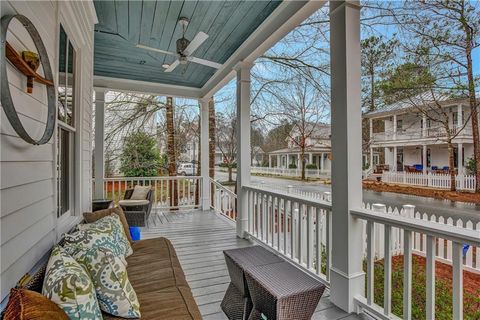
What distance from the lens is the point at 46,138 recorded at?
1633 millimetres

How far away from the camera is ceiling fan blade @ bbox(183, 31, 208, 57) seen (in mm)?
2920

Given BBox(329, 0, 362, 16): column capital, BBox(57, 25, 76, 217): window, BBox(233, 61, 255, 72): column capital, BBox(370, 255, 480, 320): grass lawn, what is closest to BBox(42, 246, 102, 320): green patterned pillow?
BBox(57, 25, 76, 217): window

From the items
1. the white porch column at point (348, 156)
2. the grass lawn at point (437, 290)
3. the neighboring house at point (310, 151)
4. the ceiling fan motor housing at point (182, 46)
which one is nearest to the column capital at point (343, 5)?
the white porch column at point (348, 156)

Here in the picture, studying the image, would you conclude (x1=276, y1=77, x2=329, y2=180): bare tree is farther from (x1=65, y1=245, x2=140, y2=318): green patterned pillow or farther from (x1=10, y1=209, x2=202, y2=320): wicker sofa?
(x1=65, y1=245, x2=140, y2=318): green patterned pillow

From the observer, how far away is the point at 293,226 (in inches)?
124

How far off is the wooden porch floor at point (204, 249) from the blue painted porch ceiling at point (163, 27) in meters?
2.98

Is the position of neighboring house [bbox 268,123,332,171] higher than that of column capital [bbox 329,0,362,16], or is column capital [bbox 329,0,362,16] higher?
column capital [bbox 329,0,362,16]

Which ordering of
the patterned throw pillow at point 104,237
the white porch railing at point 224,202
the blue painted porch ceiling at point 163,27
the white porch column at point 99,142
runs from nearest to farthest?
the patterned throw pillow at point 104,237 → the blue painted porch ceiling at point 163,27 → the white porch column at point 99,142 → the white porch railing at point 224,202

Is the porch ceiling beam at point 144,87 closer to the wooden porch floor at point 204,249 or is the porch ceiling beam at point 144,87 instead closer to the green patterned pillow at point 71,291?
the wooden porch floor at point 204,249

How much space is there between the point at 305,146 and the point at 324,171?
72 cm

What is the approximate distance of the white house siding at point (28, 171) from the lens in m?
1.20

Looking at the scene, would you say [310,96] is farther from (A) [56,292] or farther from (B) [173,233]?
(A) [56,292]

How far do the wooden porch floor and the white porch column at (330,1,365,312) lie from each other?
0.90 ft

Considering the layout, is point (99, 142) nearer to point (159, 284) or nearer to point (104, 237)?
point (104, 237)
